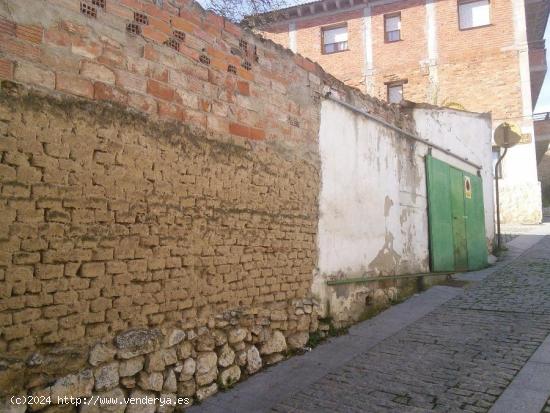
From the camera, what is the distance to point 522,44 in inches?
632

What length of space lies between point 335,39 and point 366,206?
15662 millimetres

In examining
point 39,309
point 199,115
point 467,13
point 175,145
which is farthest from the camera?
point 467,13

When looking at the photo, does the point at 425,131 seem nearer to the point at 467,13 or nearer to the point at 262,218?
the point at 262,218

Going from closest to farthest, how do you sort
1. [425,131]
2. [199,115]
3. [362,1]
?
[199,115] < [425,131] < [362,1]

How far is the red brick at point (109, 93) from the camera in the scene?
2.95 metres

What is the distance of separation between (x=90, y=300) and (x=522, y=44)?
18.2 meters

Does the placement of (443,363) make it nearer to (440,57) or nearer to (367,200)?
(367,200)

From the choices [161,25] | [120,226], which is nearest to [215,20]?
[161,25]

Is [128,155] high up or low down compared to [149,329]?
up

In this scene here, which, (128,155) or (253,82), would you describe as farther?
(253,82)

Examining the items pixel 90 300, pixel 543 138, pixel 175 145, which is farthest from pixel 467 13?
pixel 90 300

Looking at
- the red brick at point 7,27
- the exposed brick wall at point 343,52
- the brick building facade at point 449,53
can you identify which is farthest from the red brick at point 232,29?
the exposed brick wall at point 343,52

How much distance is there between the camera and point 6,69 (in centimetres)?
250

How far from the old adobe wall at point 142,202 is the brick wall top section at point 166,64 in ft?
0.04
